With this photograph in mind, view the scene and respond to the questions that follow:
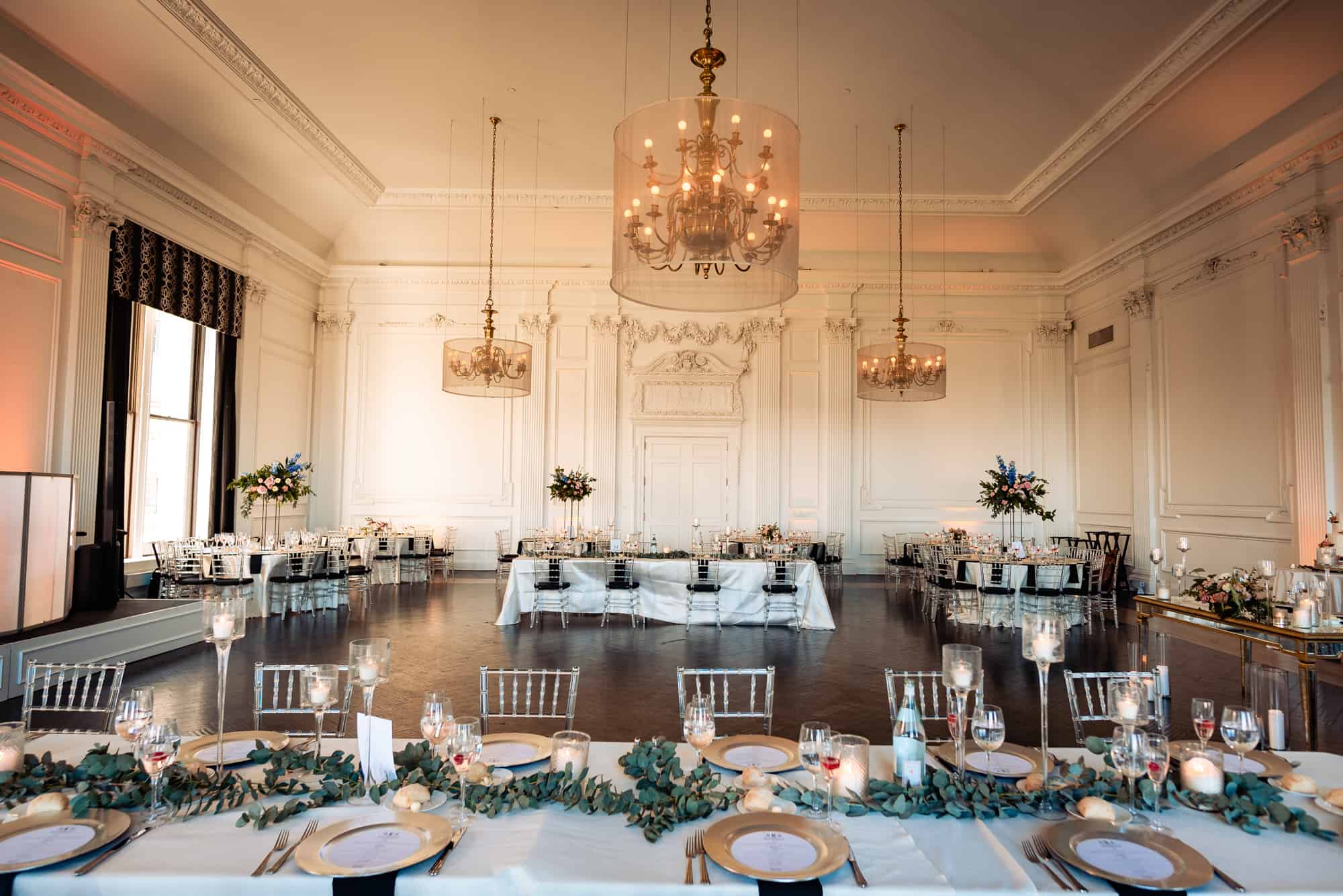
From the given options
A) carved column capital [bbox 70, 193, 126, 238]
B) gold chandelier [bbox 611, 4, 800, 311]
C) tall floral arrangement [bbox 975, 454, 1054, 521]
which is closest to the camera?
gold chandelier [bbox 611, 4, 800, 311]

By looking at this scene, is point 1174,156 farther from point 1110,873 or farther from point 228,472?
point 228,472

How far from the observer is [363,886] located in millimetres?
1448

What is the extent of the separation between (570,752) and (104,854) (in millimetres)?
987

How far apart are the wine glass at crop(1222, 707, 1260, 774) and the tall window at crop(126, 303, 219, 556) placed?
33.9 ft

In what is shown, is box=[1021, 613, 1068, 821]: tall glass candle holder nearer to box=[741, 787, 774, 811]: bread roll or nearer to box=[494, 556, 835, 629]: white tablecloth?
box=[741, 787, 774, 811]: bread roll

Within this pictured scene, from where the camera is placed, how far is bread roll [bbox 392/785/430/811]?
1.75 m

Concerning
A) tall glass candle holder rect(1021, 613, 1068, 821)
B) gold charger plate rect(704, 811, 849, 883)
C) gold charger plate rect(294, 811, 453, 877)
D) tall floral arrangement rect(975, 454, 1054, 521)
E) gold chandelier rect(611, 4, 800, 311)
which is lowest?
gold charger plate rect(294, 811, 453, 877)

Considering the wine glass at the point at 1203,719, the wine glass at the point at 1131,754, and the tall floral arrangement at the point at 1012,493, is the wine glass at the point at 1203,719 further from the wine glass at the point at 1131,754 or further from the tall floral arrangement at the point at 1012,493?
the tall floral arrangement at the point at 1012,493

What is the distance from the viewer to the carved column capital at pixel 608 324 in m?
12.5

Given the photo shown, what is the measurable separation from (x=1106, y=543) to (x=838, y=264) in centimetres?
591

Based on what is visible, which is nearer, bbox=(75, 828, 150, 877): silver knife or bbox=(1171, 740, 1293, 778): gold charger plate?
bbox=(75, 828, 150, 877): silver knife

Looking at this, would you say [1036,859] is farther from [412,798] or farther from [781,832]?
[412,798]

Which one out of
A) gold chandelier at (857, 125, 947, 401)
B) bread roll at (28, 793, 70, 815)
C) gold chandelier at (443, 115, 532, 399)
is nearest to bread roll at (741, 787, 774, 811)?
bread roll at (28, 793, 70, 815)

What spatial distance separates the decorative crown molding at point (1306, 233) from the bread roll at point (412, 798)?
966 centimetres
